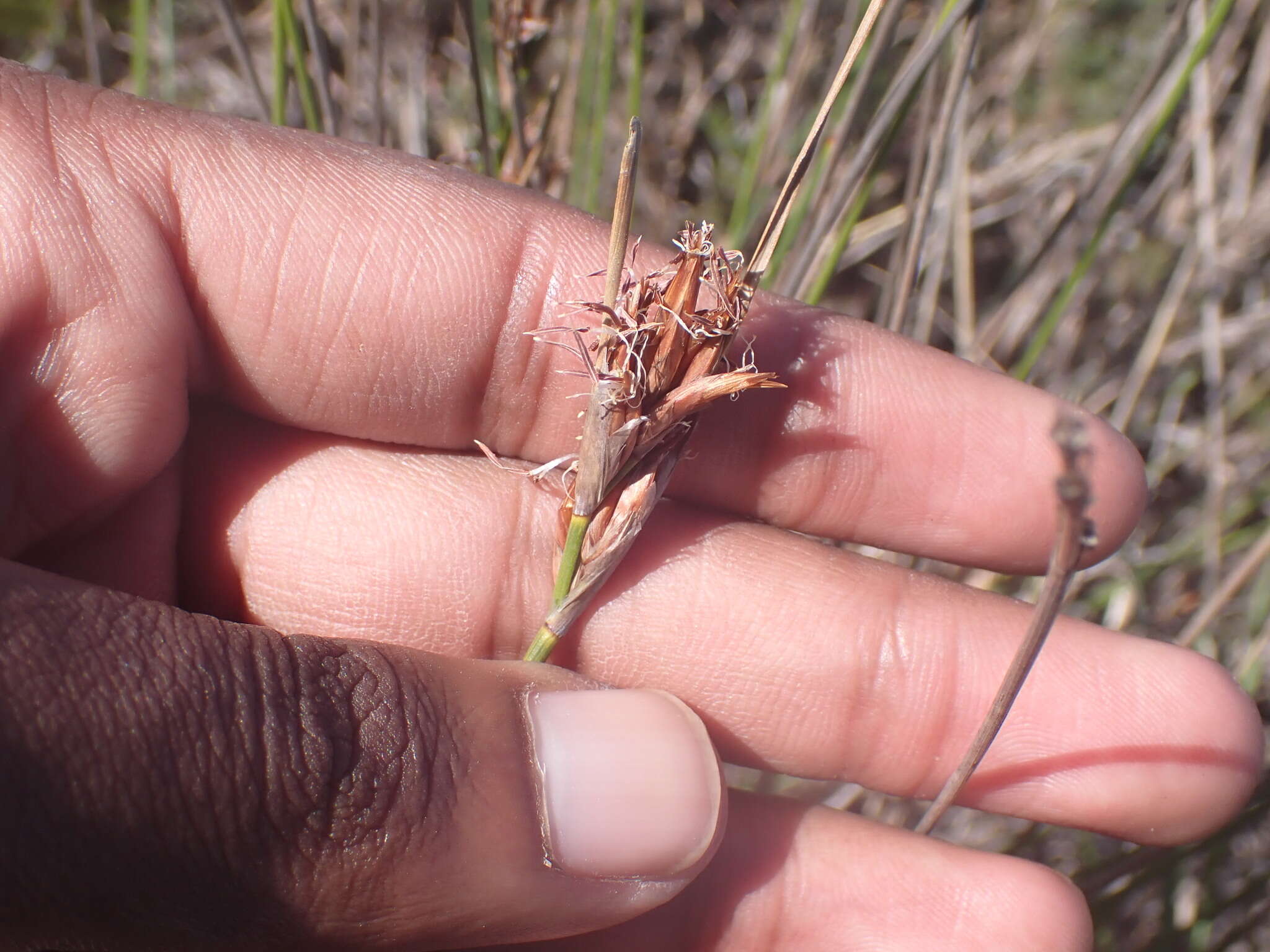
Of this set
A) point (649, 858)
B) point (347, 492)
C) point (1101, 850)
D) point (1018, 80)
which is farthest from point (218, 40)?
point (1101, 850)

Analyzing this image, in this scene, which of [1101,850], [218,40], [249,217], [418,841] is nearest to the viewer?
[418,841]

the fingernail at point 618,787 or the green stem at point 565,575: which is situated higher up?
the green stem at point 565,575

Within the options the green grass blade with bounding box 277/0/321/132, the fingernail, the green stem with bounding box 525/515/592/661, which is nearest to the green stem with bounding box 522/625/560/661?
the green stem with bounding box 525/515/592/661

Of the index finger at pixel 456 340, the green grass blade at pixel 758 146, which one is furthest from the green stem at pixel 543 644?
the green grass blade at pixel 758 146

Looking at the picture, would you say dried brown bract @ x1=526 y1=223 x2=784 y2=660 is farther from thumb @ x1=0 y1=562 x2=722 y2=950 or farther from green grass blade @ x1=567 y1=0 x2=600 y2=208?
green grass blade @ x1=567 y1=0 x2=600 y2=208

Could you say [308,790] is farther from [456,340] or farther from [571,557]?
[456,340]

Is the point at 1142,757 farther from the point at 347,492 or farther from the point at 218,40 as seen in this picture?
the point at 218,40

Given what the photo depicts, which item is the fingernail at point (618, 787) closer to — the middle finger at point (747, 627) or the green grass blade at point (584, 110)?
the middle finger at point (747, 627)
